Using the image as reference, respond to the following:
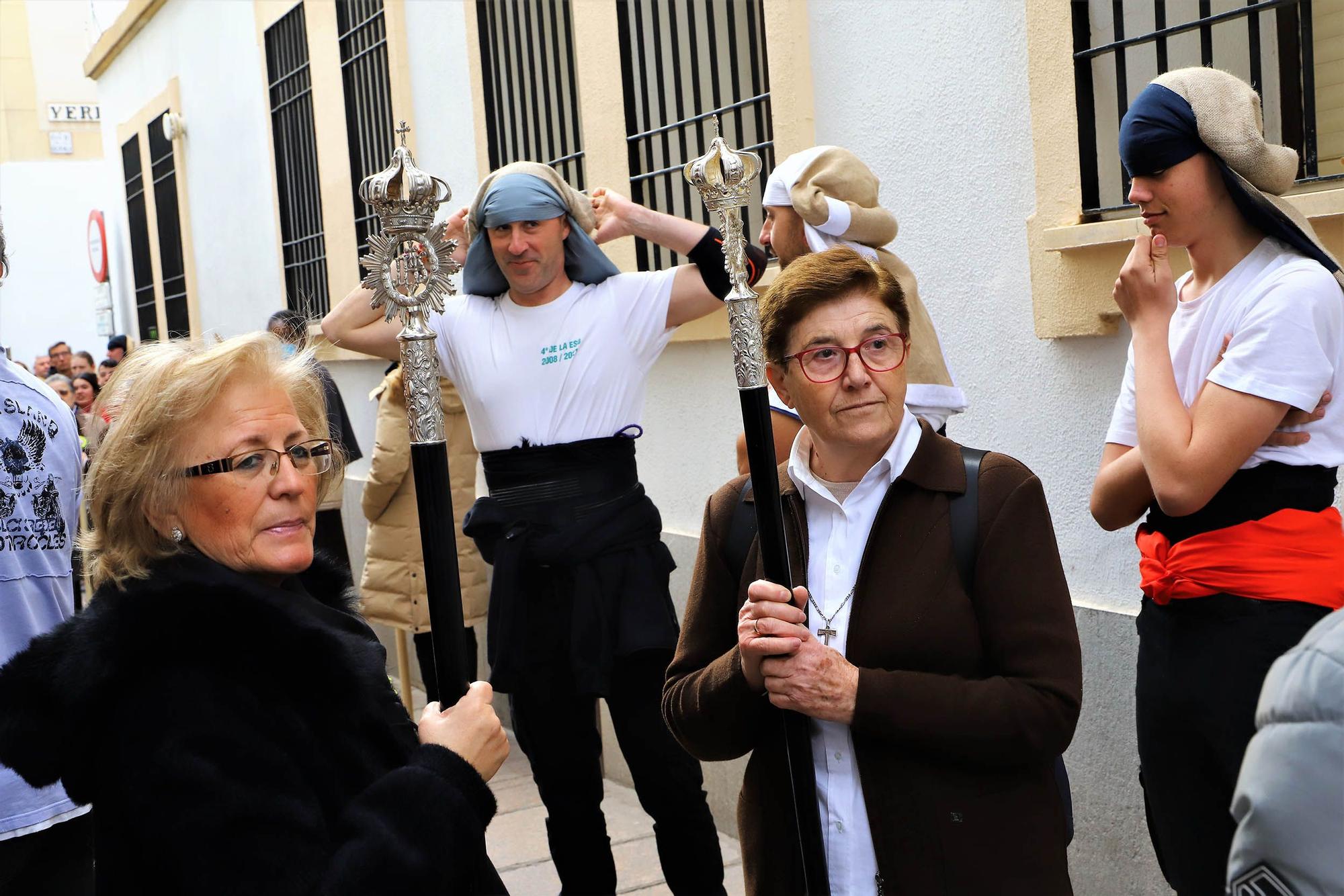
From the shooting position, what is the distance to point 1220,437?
2586mm

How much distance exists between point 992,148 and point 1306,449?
1.86 meters

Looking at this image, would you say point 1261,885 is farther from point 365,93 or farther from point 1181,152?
point 365,93

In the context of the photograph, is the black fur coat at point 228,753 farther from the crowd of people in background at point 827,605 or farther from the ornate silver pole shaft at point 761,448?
the ornate silver pole shaft at point 761,448

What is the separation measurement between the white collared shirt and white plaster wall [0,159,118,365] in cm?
2586

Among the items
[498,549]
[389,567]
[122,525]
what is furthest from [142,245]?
[122,525]

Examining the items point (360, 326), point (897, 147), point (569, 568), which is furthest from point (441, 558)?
point (897, 147)

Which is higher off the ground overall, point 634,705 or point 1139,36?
point 1139,36

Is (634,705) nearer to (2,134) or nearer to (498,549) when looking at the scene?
(498,549)

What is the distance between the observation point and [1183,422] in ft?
8.69

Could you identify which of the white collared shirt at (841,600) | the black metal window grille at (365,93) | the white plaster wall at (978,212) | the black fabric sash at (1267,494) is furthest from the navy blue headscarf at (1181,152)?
the black metal window grille at (365,93)

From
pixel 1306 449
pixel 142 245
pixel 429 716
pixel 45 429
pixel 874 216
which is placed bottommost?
pixel 429 716

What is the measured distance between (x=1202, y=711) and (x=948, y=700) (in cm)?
69

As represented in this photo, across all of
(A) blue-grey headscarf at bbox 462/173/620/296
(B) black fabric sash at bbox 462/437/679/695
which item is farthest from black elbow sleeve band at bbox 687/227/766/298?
(B) black fabric sash at bbox 462/437/679/695

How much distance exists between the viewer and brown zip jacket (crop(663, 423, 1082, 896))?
2236 millimetres
